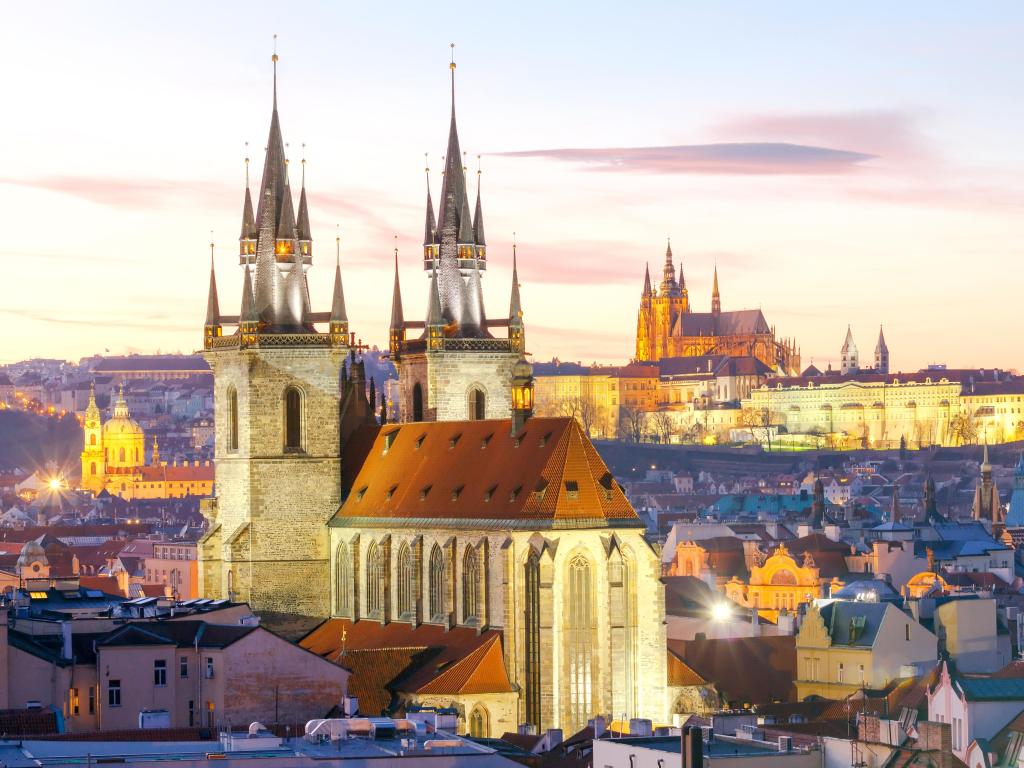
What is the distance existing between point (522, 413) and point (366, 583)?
849 centimetres

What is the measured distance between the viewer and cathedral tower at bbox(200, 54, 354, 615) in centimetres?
8319

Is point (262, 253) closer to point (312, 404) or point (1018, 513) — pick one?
point (312, 404)

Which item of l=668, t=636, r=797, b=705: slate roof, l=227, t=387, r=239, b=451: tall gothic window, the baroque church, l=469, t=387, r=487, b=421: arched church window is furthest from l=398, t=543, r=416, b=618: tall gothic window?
l=227, t=387, r=239, b=451: tall gothic window

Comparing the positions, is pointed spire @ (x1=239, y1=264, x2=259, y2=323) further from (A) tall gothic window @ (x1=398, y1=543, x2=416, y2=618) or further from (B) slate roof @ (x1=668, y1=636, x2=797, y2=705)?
(B) slate roof @ (x1=668, y1=636, x2=797, y2=705)

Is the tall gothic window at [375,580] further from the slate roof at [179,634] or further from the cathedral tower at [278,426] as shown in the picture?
the slate roof at [179,634]

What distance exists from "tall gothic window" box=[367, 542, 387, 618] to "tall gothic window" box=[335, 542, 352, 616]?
156 cm

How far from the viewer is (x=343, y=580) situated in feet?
269

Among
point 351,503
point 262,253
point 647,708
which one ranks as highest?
point 262,253

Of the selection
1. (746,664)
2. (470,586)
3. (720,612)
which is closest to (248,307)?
(470,586)

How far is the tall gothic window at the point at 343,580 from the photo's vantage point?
81.5 meters

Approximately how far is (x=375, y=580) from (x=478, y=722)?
36.9 feet

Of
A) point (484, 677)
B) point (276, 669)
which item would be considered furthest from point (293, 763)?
point (484, 677)

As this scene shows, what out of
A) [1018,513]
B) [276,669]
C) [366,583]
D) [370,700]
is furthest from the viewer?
[1018,513]

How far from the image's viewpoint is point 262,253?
8438cm
